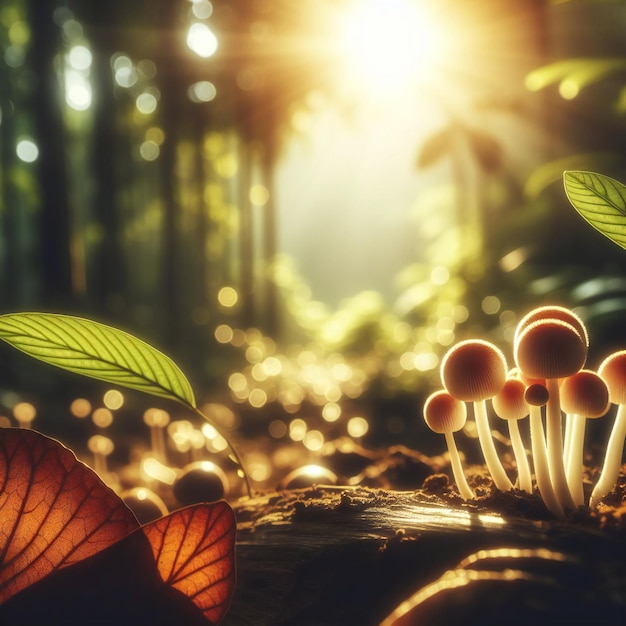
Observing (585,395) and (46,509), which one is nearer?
(46,509)

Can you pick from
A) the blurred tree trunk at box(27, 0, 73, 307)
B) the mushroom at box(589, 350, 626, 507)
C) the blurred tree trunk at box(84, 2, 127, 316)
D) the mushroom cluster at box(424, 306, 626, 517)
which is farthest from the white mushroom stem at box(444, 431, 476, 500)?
the blurred tree trunk at box(84, 2, 127, 316)

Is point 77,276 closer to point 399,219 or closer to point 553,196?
point 553,196

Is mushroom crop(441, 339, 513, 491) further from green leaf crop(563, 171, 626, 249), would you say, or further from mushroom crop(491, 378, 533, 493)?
green leaf crop(563, 171, 626, 249)

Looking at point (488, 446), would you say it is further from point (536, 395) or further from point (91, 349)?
point (91, 349)

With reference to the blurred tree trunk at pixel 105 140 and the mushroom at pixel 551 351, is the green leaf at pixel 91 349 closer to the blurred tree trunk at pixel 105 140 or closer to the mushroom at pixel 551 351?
the mushroom at pixel 551 351

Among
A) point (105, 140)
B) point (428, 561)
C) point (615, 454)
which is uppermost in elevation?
point (105, 140)

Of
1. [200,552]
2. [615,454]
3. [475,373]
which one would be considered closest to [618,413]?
[615,454]

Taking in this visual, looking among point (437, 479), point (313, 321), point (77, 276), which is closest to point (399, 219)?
point (313, 321)
